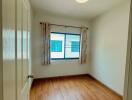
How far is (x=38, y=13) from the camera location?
A: 345 cm

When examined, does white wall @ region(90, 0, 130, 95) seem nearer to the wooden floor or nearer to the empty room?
the empty room

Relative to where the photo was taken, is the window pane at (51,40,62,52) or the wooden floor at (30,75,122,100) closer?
the wooden floor at (30,75,122,100)

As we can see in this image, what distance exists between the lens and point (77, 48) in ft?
13.4

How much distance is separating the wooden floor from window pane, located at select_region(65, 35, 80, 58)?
120 cm

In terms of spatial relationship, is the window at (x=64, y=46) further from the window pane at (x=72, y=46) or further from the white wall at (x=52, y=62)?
the white wall at (x=52, y=62)

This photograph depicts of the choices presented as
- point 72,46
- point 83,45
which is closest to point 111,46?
point 83,45

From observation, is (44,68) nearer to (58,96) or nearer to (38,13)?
(58,96)

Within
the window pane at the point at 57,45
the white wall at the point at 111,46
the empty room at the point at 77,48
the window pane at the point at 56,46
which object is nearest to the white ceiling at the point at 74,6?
the empty room at the point at 77,48

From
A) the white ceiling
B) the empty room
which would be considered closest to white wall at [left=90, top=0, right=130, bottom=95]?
the empty room

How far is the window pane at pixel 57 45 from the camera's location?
3.73m

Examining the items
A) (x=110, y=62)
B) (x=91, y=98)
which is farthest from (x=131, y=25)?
(x=110, y=62)

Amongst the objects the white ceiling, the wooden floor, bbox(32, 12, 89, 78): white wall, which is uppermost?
the white ceiling

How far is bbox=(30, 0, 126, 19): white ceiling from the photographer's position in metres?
2.66

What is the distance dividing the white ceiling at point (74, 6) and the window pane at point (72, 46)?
0.93 meters
